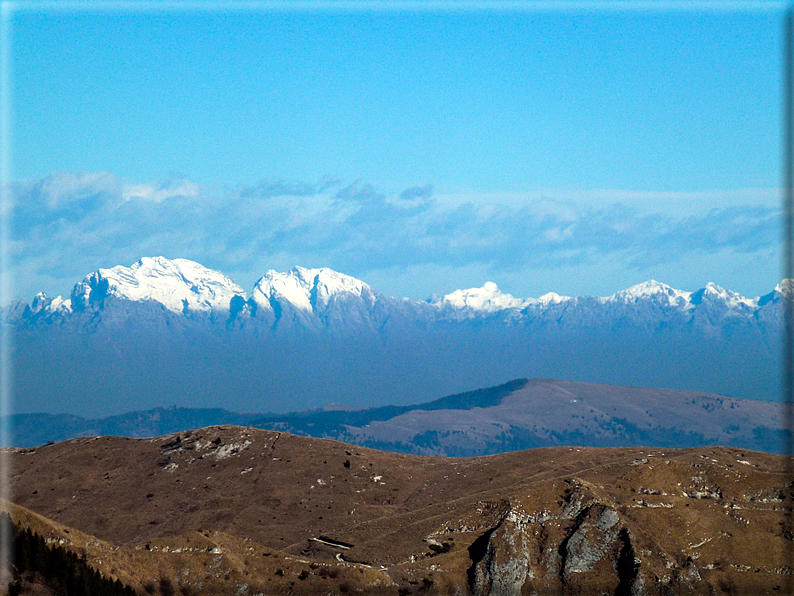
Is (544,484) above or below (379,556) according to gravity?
above

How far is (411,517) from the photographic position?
454 ft

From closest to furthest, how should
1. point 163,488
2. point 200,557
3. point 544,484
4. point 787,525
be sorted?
point 200,557, point 787,525, point 544,484, point 163,488

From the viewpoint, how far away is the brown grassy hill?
10100 cm

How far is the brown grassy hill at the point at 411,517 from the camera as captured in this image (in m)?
101

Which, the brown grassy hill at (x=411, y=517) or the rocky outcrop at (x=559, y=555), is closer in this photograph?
the brown grassy hill at (x=411, y=517)

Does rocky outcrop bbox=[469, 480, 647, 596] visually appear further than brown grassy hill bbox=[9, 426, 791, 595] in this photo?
Yes

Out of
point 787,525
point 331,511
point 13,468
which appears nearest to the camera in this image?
point 787,525

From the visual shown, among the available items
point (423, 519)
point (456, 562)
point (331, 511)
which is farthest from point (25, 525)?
point (331, 511)

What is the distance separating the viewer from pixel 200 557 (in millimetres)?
96438

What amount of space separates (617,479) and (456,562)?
42.2 meters

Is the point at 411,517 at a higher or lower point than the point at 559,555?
higher

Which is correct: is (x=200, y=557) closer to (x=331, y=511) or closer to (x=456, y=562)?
(x=456, y=562)

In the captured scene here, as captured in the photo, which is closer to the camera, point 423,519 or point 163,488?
point 423,519

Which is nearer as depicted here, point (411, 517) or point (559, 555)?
point (559, 555)
